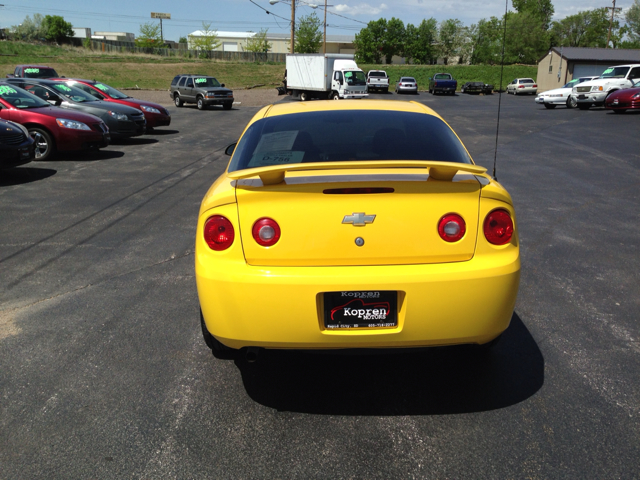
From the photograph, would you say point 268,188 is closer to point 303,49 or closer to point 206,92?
point 206,92

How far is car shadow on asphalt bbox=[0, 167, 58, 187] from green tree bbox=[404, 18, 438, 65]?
12023 cm

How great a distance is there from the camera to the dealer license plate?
2.94 metres

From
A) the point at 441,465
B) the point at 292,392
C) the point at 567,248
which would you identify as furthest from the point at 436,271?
the point at 567,248

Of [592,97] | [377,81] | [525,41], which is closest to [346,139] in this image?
[592,97]

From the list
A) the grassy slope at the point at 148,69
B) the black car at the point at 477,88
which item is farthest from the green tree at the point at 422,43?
the black car at the point at 477,88

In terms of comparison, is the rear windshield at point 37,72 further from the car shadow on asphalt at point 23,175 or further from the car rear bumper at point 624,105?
the car rear bumper at point 624,105

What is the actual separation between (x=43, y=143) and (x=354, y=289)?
11.7 m

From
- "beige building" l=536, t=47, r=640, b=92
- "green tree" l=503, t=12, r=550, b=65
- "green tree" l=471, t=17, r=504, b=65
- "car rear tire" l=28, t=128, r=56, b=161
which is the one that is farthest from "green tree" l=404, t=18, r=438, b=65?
"car rear tire" l=28, t=128, r=56, b=161

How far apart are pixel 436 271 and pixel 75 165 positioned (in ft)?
36.1

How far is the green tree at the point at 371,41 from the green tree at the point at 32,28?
6300 cm

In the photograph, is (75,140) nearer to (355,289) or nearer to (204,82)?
(355,289)

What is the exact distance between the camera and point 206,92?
3017 centimetres

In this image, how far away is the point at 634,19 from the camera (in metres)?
99.6

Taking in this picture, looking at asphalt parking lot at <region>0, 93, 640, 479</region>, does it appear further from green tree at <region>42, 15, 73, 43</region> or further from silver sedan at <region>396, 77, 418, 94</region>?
green tree at <region>42, 15, 73, 43</region>
